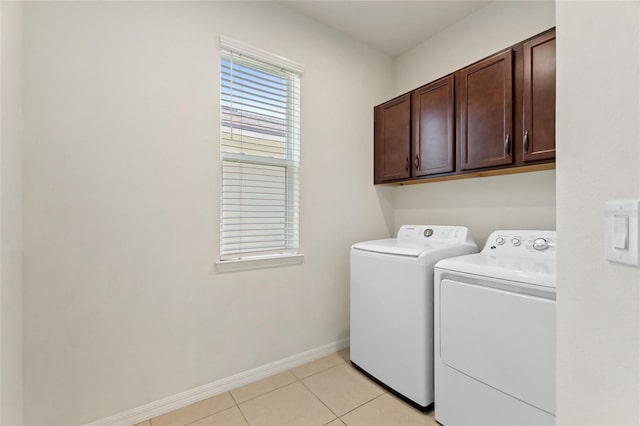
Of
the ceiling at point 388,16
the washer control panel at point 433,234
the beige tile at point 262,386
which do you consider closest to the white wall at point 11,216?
the beige tile at point 262,386

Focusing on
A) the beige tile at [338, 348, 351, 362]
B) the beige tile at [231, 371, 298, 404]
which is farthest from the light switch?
the beige tile at [338, 348, 351, 362]

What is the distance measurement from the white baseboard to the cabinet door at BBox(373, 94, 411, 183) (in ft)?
5.14

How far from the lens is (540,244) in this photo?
1617 millimetres

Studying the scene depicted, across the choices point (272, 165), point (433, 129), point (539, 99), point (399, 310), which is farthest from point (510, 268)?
point (272, 165)

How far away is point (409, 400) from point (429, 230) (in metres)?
1.20

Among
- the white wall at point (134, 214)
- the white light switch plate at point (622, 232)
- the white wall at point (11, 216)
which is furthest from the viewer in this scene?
the white wall at point (134, 214)

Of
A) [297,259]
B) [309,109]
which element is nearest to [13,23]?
[309,109]

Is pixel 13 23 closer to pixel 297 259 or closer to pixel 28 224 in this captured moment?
pixel 28 224

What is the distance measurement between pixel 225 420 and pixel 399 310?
1199 millimetres

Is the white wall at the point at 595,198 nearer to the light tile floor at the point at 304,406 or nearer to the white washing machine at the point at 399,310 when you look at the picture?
the white washing machine at the point at 399,310

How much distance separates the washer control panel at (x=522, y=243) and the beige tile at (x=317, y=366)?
4.66 feet

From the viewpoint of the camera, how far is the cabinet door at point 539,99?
152 centimetres

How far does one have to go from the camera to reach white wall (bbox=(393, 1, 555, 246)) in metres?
1.86

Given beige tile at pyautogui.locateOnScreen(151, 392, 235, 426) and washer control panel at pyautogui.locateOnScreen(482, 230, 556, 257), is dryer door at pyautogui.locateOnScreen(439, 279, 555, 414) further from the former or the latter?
beige tile at pyautogui.locateOnScreen(151, 392, 235, 426)
